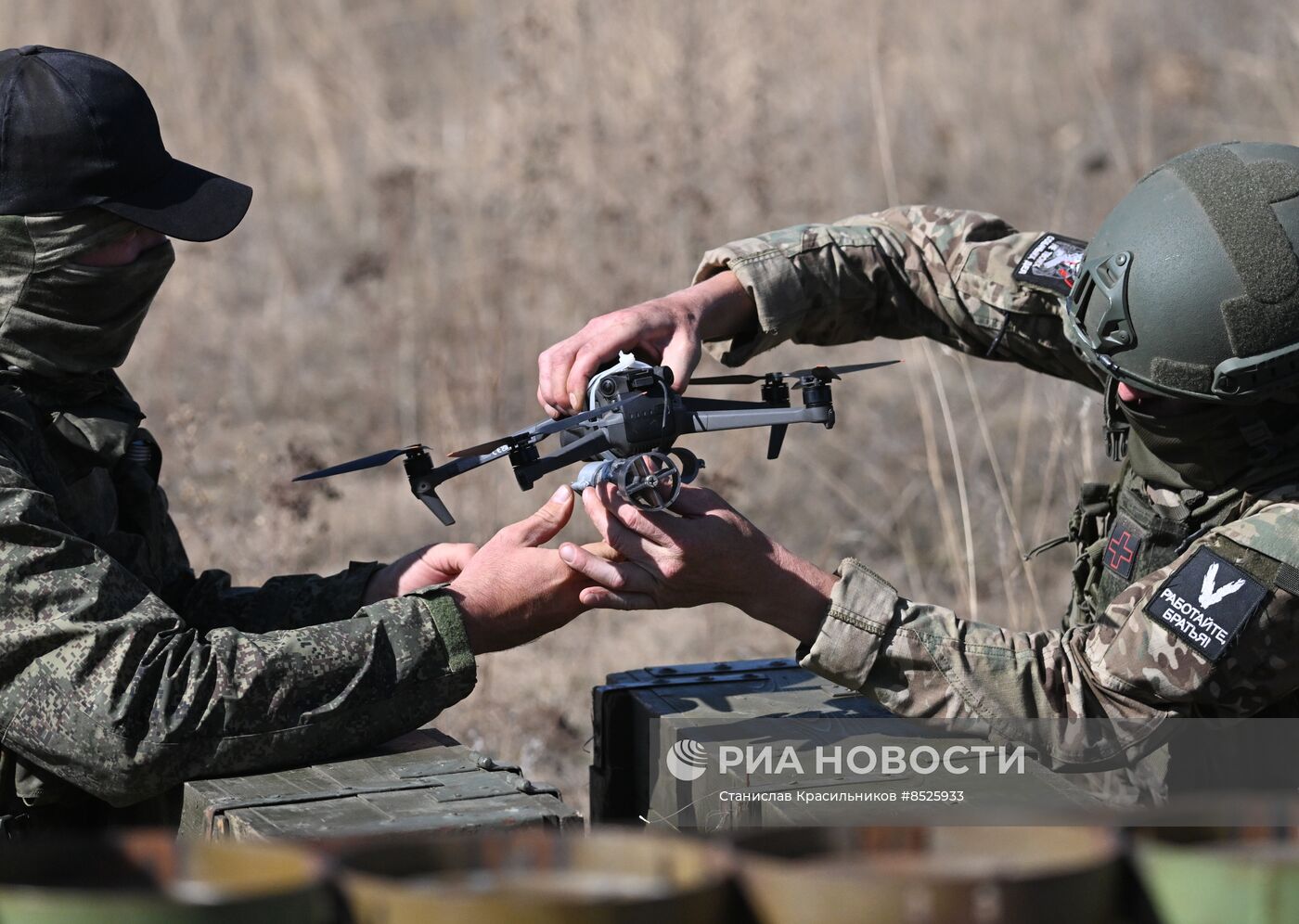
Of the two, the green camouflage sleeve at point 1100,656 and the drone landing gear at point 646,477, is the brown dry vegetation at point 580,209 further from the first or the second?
the drone landing gear at point 646,477

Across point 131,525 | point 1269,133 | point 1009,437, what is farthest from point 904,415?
point 131,525

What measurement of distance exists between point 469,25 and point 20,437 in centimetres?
1077

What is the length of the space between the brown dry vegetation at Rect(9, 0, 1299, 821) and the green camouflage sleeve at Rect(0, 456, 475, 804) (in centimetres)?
243

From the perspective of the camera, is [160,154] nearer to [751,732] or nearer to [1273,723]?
[751,732]

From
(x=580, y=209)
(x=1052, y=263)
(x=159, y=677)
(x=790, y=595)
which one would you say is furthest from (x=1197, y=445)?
(x=580, y=209)

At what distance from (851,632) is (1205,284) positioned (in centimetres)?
126

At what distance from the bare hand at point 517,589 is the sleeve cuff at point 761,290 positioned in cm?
120

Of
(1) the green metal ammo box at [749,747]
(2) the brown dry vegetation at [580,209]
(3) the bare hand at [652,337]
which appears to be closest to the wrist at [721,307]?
(3) the bare hand at [652,337]

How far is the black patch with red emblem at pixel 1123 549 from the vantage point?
4.14m

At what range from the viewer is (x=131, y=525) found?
4.01 meters

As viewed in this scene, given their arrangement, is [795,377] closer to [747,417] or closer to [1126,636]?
[747,417]

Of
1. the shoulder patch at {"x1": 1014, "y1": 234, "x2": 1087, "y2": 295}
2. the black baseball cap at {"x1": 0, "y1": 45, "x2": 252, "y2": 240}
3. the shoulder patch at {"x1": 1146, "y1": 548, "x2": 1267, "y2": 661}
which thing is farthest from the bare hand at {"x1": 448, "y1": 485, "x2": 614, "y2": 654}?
the shoulder patch at {"x1": 1014, "y1": 234, "x2": 1087, "y2": 295}

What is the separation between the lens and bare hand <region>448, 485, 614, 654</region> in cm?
372

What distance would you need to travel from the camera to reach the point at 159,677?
330 centimetres
